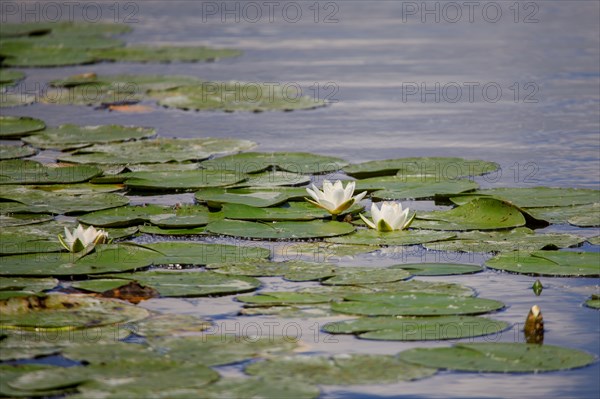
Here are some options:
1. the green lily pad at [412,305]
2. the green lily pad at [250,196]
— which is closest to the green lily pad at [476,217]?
the green lily pad at [250,196]

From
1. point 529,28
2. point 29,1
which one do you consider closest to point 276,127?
point 529,28

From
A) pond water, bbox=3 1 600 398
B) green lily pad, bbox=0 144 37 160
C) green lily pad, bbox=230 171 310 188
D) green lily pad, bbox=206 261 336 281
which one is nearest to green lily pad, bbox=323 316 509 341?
pond water, bbox=3 1 600 398

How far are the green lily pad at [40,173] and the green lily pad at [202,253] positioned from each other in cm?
137

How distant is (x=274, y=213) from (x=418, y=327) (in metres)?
1.64

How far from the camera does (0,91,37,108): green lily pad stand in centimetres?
874

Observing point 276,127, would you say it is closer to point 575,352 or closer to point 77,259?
point 77,259

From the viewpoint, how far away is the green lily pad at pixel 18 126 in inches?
292

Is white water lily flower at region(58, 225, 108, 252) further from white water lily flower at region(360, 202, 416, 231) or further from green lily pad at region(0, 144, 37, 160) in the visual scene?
green lily pad at region(0, 144, 37, 160)

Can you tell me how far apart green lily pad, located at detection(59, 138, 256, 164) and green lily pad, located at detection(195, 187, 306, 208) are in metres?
0.87

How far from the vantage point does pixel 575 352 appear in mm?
3523

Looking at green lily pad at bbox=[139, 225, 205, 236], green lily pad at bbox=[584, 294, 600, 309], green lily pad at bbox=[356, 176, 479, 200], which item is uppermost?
green lily pad at bbox=[356, 176, 479, 200]

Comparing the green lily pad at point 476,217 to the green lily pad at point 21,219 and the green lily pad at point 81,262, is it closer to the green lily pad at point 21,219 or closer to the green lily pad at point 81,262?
the green lily pad at point 81,262

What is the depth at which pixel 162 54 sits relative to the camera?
38.5 feet

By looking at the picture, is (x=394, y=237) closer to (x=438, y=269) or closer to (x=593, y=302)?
(x=438, y=269)
